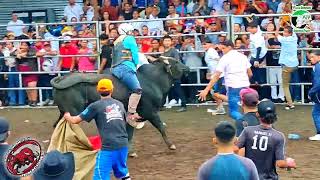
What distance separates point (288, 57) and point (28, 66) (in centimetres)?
617

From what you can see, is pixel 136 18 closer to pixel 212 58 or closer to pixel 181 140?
pixel 212 58

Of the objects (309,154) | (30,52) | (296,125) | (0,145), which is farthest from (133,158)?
(30,52)

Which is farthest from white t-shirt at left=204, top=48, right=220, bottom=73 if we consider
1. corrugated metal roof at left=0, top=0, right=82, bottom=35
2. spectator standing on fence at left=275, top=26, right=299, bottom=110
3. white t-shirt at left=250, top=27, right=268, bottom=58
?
corrugated metal roof at left=0, top=0, right=82, bottom=35

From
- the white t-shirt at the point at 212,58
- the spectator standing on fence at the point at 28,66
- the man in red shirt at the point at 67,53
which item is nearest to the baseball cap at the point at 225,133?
the white t-shirt at the point at 212,58

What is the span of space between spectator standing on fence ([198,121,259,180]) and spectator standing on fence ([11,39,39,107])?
40.1 ft

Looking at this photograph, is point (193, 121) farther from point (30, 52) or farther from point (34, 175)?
point (34, 175)

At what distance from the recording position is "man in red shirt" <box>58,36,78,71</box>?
17.3m

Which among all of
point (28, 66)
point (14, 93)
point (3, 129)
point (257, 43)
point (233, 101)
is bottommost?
point (14, 93)

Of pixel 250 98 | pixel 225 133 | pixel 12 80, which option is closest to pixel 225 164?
pixel 225 133

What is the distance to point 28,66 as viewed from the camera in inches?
690

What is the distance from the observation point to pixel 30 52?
57.4 feet

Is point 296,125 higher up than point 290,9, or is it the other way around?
point 290,9

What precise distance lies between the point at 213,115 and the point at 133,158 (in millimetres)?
4066

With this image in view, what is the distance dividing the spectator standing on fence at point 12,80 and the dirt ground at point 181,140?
21.0 inches
